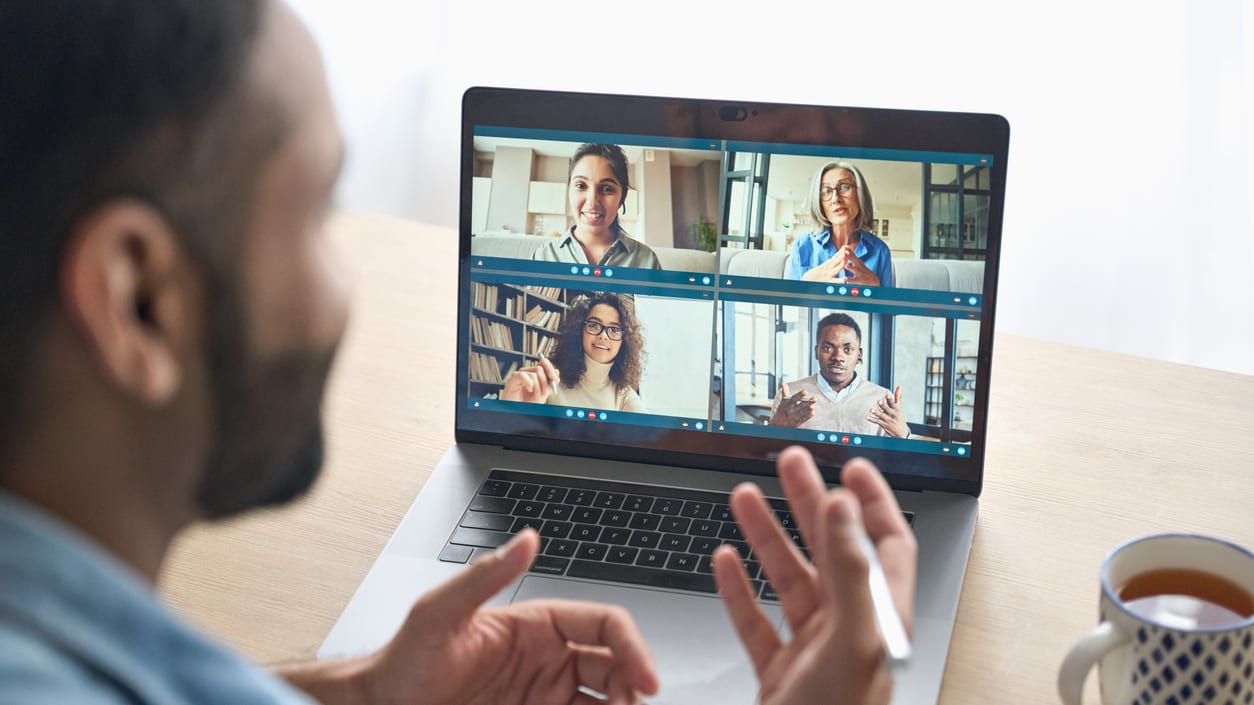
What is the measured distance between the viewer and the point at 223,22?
502mm

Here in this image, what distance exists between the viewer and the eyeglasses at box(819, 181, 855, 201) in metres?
0.92

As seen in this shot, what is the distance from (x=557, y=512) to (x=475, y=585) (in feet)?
0.72

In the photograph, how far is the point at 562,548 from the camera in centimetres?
89

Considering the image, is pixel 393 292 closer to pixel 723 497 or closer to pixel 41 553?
pixel 723 497

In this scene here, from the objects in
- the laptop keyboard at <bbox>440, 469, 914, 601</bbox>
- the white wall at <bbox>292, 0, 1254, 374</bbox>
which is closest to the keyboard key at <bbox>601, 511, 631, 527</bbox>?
the laptop keyboard at <bbox>440, 469, 914, 601</bbox>

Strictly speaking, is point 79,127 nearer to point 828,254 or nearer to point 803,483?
point 803,483

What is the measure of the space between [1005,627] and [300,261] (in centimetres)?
54

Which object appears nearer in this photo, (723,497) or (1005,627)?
(1005,627)

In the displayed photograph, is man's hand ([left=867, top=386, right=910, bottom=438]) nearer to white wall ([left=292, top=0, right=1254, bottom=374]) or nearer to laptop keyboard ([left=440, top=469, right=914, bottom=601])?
laptop keyboard ([left=440, top=469, right=914, bottom=601])

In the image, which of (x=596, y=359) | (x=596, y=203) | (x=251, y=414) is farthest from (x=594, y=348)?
(x=251, y=414)

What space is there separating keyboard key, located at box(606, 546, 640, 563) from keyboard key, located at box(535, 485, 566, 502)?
0.25 feet

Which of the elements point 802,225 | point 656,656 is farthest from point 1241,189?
point 656,656

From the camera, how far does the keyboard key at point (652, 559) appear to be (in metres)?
0.87

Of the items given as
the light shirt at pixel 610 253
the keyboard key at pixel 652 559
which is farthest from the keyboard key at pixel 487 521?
the light shirt at pixel 610 253
